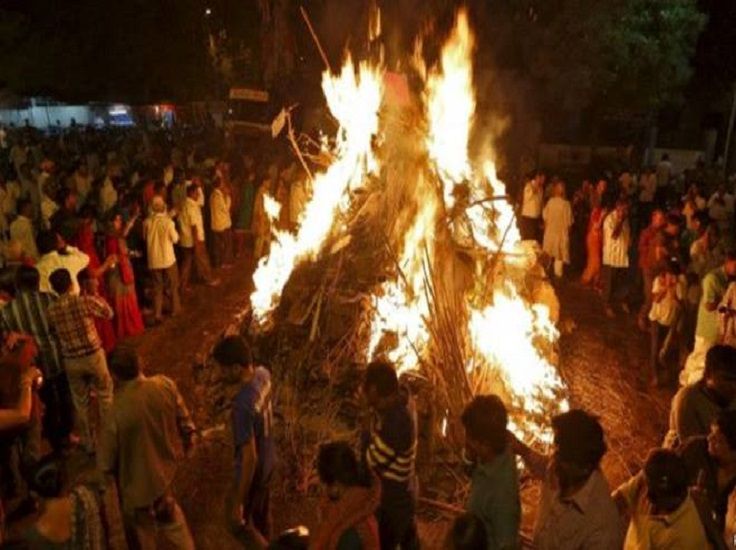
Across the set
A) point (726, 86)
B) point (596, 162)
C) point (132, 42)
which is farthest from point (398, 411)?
point (132, 42)

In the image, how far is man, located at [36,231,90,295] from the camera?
25.5ft

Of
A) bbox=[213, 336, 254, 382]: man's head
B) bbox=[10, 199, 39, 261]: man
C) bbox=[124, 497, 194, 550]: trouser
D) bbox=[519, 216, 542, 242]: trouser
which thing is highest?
bbox=[10, 199, 39, 261]: man

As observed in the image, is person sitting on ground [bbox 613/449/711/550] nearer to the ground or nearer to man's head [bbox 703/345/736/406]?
man's head [bbox 703/345/736/406]

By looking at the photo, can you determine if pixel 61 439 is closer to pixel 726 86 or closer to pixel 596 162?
pixel 596 162

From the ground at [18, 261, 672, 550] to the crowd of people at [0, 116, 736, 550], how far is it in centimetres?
32

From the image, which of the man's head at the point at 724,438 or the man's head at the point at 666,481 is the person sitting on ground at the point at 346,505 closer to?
the man's head at the point at 666,481

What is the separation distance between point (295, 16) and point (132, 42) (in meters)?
20.2

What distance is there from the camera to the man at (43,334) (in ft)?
22.3

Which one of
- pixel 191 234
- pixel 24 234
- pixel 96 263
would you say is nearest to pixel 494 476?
pixel 96 263

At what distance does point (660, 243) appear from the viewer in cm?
996

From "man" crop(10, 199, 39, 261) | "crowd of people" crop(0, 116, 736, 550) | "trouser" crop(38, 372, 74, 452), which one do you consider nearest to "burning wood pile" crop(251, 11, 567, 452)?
"crowd of people" crop(0, 116, 736, 550)

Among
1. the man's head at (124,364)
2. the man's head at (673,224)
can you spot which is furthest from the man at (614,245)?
the man's head at (124,364)

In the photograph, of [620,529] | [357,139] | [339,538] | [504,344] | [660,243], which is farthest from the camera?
[660,243]

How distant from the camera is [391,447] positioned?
4.46m
